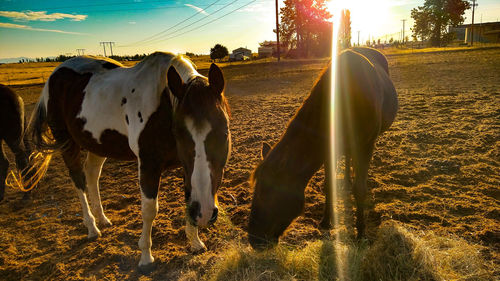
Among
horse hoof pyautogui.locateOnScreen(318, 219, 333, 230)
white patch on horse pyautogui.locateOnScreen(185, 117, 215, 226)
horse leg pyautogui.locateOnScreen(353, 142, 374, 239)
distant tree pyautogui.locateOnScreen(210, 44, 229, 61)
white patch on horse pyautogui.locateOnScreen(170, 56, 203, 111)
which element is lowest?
horse hoof pyautogui.locateOnScreen(318, 219, 333, 230)

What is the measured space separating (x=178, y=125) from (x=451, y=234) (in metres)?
2.85

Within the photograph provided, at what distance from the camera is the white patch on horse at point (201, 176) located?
191cm

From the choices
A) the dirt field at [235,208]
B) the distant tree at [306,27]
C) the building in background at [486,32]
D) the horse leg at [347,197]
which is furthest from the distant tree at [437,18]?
the horse leg at [347,197]

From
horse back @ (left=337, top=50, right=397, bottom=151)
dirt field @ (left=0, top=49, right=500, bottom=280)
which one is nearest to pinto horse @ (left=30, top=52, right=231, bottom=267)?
dirt field @ (left=0, top=49, right=500, bottom=280)

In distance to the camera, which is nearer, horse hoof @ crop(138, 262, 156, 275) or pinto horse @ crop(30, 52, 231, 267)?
pinto horse @ crop(30, 52, 231, 267)

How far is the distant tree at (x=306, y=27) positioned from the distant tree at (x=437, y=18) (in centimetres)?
2330

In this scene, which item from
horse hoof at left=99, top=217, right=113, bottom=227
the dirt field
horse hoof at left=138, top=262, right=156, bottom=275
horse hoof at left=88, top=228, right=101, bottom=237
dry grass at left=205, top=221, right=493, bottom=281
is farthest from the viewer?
horse hoof at left=99, top=217, right=113, bottom=227

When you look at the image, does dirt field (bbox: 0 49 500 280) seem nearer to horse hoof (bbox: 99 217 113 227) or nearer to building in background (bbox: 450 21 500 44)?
horse hoof (bbox: 99 217 113 227)

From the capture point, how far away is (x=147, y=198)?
2.55 meters

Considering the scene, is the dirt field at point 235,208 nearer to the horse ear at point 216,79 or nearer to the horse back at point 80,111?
the horse back at point 80,111

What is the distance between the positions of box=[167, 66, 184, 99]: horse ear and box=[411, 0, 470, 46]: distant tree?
205 feet

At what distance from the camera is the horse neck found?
226cm

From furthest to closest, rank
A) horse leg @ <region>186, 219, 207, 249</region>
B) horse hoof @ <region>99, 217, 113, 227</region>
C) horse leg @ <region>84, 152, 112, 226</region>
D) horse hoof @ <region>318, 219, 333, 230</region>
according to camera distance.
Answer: horse leg @ <region>84, 152, 112, 226</region>, horse hoof @ <region>99, 217, 113, 227</region>, horse hoof @ <region>318, 219, 333, 230</region>, horse leg @ <region>186, 219, 207, 249</region>

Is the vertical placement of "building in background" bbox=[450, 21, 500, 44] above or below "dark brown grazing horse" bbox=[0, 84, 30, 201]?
above
